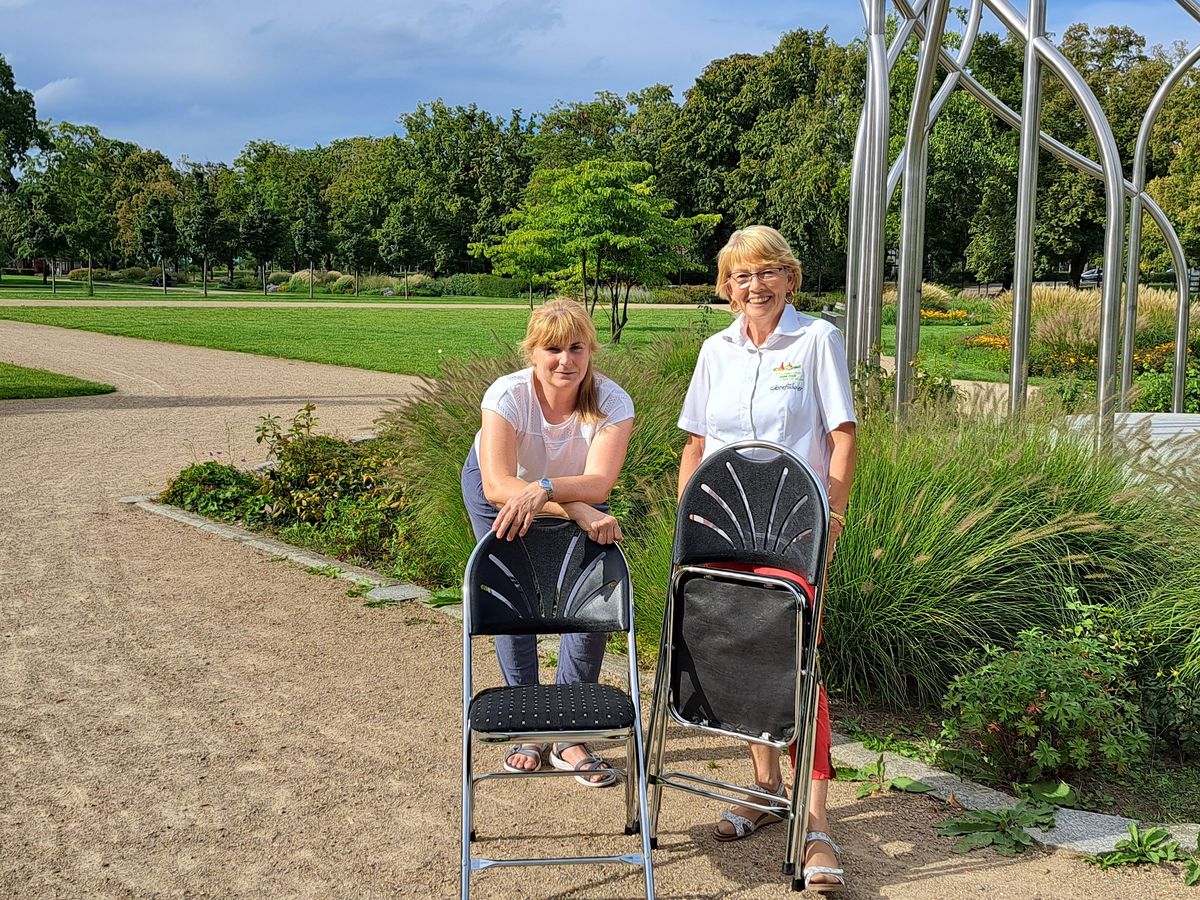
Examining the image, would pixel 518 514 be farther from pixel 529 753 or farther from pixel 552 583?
pixel 529 753

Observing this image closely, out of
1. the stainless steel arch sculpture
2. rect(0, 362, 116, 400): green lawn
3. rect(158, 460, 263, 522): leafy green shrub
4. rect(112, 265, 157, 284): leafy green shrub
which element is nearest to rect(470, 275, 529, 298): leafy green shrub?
rect(112, 265, 157, 284): leafy green shrub

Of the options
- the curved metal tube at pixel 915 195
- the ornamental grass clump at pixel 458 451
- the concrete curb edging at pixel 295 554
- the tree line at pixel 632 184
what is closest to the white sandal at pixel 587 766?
the ornamental grass clump at pixel 458 451

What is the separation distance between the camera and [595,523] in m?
3.57

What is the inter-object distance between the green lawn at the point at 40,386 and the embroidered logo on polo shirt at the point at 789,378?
14.5 metres

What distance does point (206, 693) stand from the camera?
5027 millimetres

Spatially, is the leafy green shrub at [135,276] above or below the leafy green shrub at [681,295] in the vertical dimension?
above

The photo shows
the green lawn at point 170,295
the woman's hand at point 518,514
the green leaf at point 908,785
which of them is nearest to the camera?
the woman's hand at point 518,514

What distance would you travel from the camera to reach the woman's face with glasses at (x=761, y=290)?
11.5 ft

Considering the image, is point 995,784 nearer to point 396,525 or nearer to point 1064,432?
point 1064,432

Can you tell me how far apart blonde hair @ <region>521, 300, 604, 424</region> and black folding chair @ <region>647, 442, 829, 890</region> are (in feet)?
1.84

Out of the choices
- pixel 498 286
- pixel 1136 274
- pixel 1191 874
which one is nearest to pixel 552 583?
pixel 1191 874

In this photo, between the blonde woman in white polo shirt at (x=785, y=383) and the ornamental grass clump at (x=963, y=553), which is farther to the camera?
the ornamental grass clump at (x=963, y=553)

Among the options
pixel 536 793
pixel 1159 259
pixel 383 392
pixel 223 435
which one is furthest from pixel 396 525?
pixel 1159 259

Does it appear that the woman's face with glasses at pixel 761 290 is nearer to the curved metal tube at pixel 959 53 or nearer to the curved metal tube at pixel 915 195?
the curved metal tube at pixel 915 195
